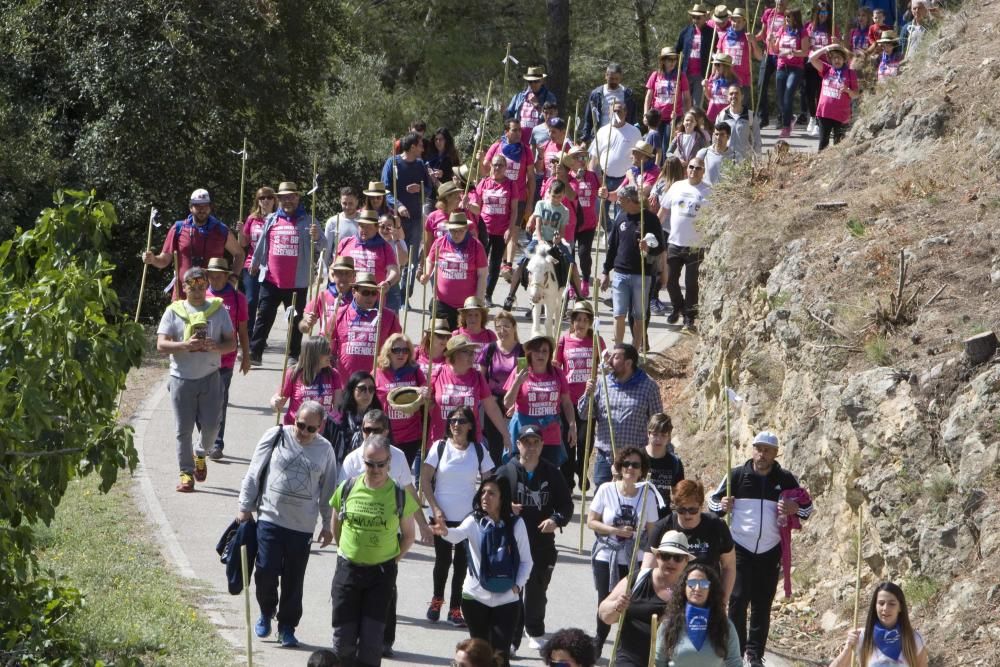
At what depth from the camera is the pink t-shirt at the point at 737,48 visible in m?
24.2

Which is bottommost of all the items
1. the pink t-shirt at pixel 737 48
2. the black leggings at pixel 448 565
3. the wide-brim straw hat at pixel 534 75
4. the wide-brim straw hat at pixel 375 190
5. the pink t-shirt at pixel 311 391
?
the black leggings at pixel 448 565

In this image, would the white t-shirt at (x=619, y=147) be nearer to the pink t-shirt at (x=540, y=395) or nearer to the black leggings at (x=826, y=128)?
the black leggings at (x=826, y=128)

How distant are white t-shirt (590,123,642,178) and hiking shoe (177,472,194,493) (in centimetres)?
917

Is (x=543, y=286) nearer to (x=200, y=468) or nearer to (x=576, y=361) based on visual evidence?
(x=576, y=361)

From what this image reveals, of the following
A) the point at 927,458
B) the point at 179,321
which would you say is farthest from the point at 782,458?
the point at 179,321

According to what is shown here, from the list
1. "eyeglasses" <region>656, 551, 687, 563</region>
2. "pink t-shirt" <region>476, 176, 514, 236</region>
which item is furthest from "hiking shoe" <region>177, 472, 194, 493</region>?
"pink t-shirt" <region>476, 176, 514, 236</region>

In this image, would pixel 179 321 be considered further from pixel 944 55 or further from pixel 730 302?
pixel 944 55

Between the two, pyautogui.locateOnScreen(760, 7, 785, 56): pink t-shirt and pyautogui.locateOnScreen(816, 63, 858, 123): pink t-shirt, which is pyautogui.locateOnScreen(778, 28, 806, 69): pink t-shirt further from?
pyautogui.locateOnScreen(816, 63, 858, 123): pink t-shirt

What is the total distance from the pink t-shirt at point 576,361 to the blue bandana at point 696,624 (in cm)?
528

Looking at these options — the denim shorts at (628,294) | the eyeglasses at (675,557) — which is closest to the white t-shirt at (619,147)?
the denim shorts at (628,294)

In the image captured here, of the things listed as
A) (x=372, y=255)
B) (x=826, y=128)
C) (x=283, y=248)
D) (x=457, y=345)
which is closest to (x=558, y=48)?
(x=826, y=128)

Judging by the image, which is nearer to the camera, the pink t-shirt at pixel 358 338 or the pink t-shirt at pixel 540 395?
the pink t-shirt at pixel 540 395

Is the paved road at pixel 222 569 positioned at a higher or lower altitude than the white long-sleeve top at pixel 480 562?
lower

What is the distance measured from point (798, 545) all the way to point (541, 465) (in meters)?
2.81
